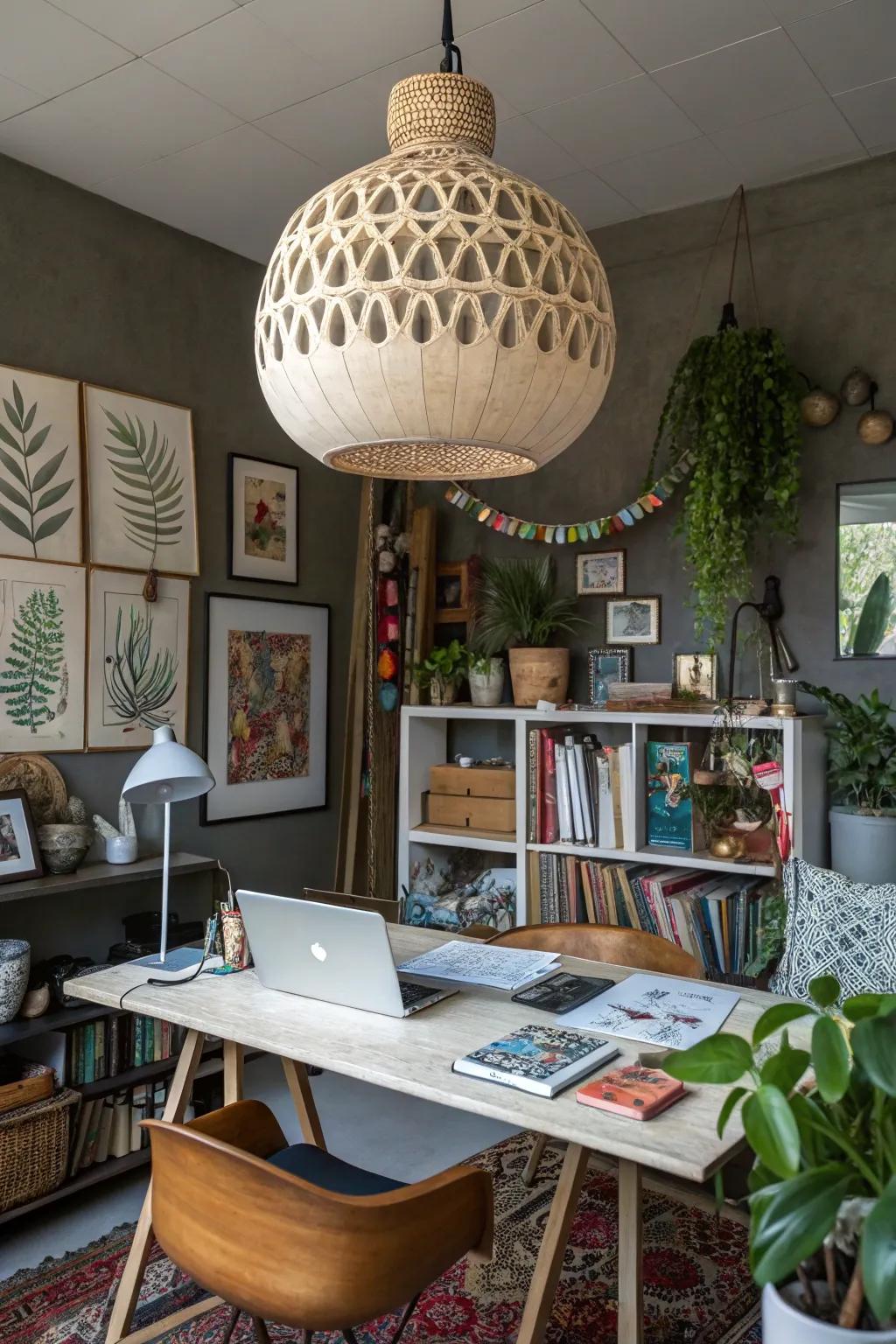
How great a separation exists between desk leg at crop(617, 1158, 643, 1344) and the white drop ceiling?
2.61 m

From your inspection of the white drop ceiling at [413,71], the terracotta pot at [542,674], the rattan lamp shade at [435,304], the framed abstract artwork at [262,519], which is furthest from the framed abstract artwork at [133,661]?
the rattan lamp shade at [435,304]

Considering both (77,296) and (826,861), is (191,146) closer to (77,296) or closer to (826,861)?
(77,296)

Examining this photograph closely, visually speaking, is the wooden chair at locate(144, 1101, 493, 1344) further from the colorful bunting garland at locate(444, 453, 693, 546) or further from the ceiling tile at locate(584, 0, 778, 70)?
the ceiling tile at locate(584, 0, 778, 70)

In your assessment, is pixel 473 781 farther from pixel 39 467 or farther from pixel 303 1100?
pixel 39 467

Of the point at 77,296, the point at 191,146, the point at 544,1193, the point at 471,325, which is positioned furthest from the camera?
the point at 77,296

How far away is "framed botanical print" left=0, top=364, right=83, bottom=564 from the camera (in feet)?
10.6

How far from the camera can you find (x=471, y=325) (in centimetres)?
142

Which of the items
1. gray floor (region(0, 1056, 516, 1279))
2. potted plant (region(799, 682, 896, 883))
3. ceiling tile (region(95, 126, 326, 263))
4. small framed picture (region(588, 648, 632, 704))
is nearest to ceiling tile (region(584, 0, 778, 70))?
ceiling tile (region(95, 126, 326, 263))

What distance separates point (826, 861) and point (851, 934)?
72 cm

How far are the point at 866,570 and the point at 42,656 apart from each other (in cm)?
267

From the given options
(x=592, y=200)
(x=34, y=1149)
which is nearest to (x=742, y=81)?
(x=592, y=200)

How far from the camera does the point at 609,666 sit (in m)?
3.86

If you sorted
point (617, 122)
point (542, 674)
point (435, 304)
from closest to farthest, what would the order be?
point (435, 304)
point (617, 122)
point (542, 674)

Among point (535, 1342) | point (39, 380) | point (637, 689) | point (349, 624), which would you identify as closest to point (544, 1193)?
point (535, 1342)
